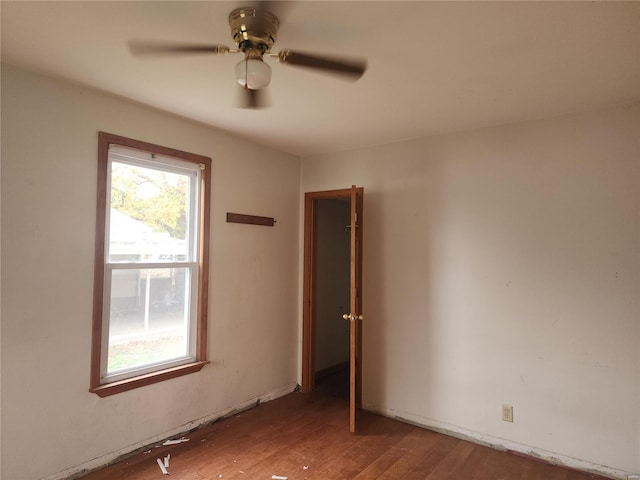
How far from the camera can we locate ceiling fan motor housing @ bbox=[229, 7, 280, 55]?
1.57 meters

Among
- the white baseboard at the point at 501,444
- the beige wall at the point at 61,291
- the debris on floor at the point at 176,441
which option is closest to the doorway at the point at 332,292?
the white baseboard at the point at 501,444

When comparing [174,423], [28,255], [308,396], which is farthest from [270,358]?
A: [28,255]

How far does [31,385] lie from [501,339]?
3231mm

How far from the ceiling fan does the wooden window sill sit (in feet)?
6.90

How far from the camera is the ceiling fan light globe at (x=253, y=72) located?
1579mm

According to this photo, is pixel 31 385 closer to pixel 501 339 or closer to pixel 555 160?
pixel 501 339

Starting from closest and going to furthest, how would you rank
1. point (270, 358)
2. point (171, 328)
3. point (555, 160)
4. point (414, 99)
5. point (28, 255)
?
point (28, 255) → point (414, 99) → point (555, 160) → point (171, 328) → point (270, 358)

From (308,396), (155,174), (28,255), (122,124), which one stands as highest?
(122,124)

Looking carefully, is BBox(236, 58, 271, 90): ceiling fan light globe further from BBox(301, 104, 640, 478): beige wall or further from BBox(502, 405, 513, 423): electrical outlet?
BBox(502, 405, 513, 423): electrical outlet

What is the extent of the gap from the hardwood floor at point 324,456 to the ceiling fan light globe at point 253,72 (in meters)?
2.39

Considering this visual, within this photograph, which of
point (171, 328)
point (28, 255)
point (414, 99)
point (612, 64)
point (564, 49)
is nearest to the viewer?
point (564, 49)

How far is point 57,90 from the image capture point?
2326 mm

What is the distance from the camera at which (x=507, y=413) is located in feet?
9.33

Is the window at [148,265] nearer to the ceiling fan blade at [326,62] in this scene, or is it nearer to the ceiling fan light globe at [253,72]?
the ceiling fan light globe at [253,72]
